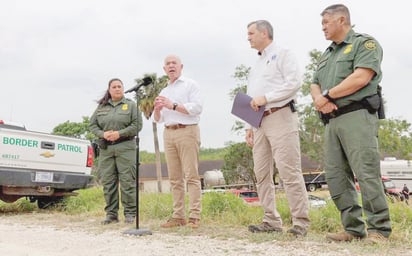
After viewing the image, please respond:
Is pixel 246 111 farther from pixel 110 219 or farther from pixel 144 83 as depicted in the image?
pixel 110 219

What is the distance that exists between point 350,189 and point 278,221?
0.83 meters

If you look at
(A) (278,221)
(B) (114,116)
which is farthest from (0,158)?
(A) (278,221)

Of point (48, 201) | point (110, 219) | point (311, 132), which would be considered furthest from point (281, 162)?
point (311, 132)

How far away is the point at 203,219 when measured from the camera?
5141 mm

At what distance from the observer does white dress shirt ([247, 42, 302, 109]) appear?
3.91m

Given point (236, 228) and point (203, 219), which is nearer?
point (236, 228)

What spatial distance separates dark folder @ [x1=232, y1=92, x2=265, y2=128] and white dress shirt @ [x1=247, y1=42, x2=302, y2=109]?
9 cm

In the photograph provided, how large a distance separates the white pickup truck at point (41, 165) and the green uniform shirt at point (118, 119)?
5.59ft

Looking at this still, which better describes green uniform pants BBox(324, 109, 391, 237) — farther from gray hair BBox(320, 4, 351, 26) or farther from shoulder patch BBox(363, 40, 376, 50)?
gray hair BBox(320, 4, 351, 26)

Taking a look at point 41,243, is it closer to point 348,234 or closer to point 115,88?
point 115,88

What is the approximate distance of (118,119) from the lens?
5.45 metres

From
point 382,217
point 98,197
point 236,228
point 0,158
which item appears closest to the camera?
point 382,217

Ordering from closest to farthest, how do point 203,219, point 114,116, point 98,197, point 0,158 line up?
1. point 203,219
2. point 114,116
3. point 0,158
4. point 98,197

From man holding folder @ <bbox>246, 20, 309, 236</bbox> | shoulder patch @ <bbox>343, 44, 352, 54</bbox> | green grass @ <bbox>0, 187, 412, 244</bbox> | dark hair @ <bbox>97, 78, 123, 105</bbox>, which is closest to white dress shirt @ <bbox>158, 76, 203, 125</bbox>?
man holding folder @ <bbox>246, 20, 309, 236</bbox>
